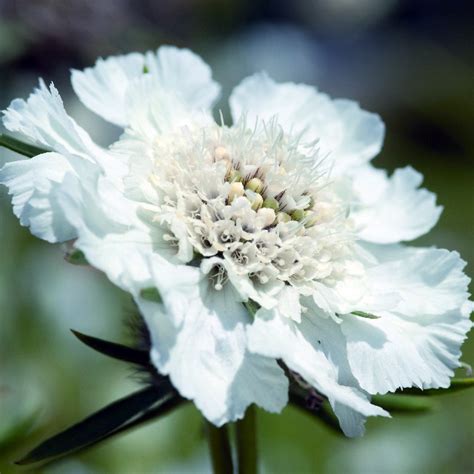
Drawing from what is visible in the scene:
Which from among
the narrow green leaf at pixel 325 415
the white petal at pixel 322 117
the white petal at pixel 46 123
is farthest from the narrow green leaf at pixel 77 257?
the white petal at pixel 322 117

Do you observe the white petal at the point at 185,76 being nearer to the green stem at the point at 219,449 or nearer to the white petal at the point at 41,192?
the white petal at the point at 41,192

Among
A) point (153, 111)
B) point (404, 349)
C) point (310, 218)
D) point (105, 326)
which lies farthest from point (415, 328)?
point (105, 326)

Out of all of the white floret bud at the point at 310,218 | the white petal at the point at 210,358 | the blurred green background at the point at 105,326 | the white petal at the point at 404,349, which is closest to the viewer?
the white petal at the point at 210,358

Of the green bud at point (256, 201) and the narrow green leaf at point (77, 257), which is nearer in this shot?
the narrow green leaf at point (77, 257)

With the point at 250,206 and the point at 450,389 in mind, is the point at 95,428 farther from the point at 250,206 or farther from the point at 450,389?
the point at 450,389

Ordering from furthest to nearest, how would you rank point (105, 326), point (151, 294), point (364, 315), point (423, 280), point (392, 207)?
point (105, 326) → point (392, 207) → point (423, 280) → point (364, 315) → point (151, 294)

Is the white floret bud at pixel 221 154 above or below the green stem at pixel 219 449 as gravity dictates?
above

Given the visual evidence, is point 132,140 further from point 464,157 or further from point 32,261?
point 464,157
